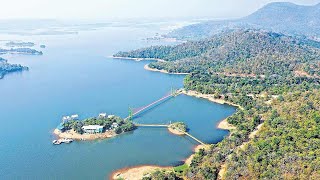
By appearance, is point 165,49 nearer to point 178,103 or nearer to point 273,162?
point 178,103

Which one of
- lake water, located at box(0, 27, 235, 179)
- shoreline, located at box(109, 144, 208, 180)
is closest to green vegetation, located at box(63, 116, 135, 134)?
lake water, located at box(0, 27, 235, 179)

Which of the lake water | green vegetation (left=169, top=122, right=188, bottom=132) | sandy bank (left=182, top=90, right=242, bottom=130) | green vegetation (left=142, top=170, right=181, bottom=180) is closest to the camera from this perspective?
green vegetation (left=142, top=170, right=181, bottom=180)

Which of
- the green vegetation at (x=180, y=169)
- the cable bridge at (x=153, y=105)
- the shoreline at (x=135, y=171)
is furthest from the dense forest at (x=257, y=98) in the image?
the cable bridge at (x=153, y=105)

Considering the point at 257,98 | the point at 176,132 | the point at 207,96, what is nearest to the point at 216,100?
the point at 207,96

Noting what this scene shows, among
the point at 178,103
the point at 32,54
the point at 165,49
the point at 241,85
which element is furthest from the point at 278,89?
the point at 32,54

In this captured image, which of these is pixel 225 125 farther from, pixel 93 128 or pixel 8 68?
pixel 8 68

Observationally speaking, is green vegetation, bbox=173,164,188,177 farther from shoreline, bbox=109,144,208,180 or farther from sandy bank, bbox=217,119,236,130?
sandy bank, bbox=217,119,236,130
